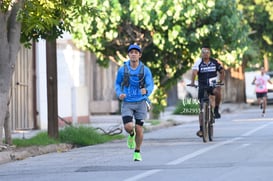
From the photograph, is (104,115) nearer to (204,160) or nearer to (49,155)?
(49,155)

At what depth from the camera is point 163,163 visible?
42.1 feet

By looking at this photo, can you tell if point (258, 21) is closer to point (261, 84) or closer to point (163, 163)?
point (261, 84)

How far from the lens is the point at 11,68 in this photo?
1602cm

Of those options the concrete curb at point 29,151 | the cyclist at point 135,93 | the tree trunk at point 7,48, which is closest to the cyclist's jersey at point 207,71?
the concrete curb at point 29,151

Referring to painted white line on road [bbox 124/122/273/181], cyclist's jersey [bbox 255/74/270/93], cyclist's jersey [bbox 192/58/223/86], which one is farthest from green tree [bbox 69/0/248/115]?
cyclist's jersey [bbox 192/58/223/86]

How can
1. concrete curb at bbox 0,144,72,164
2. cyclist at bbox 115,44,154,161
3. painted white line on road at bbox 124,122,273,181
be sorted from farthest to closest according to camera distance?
concrete curb at bbox 0,144,72,164 → cyclist at bbox 115,44,154,161 → painted white line on road at bbox 124,122,273,181

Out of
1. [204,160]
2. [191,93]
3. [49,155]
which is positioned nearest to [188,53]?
[49,155]

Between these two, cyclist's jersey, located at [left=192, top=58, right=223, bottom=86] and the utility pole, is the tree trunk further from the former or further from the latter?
cyclist's jersey, located at [left=192, top=58, right=223, bottom=86]


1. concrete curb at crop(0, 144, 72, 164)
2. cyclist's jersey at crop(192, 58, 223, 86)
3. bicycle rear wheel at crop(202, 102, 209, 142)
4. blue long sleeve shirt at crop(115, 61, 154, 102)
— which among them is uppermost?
cyclist's jersey at crop(192, 58, 223, 86)

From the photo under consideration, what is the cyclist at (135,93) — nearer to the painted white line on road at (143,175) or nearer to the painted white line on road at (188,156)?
the painted white line on road at (188,156)

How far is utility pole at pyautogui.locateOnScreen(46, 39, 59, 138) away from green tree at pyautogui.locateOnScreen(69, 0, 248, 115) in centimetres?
542

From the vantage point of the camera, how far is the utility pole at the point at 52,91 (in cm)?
1850

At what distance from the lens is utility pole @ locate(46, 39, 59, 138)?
18500 mm

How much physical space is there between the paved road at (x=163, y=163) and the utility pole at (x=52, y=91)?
Answer: 992mm
